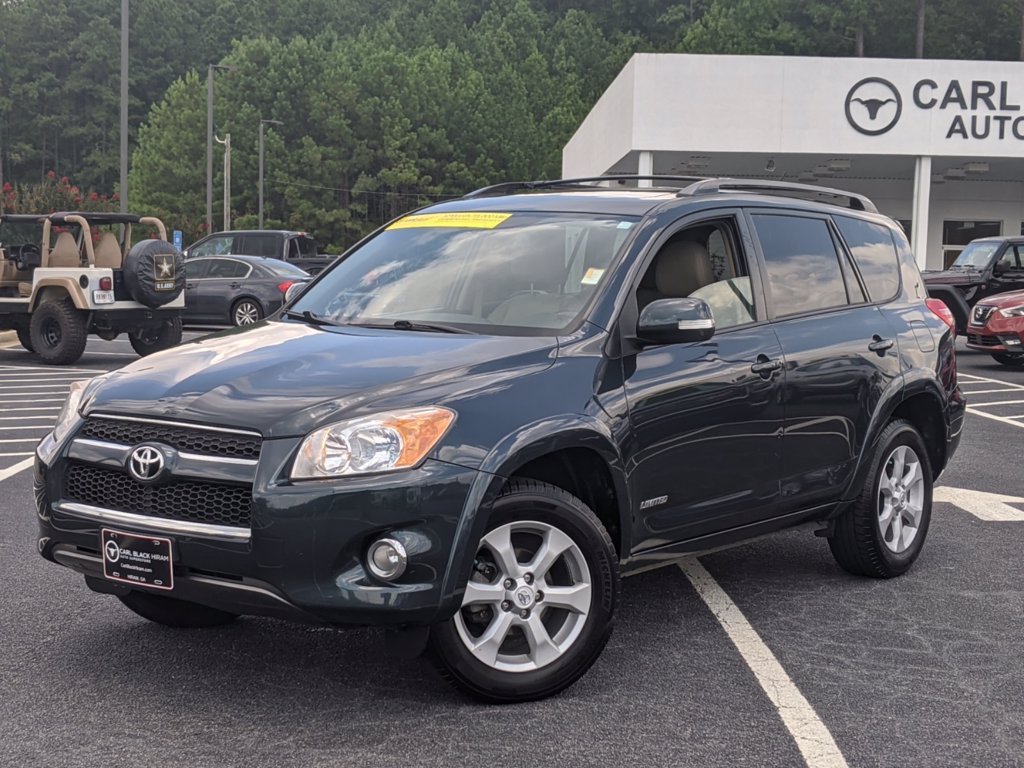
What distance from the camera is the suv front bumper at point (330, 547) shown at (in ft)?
12.6

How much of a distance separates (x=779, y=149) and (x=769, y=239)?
25824 millimetres

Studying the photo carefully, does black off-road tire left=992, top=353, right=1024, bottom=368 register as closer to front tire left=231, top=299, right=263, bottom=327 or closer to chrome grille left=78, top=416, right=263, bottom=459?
front tire left=231, top=299, right=263, bottom=327

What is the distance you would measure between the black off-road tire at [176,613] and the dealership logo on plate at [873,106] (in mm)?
27686

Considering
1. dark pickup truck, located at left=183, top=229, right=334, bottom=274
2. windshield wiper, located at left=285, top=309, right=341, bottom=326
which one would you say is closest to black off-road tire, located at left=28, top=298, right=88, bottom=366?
dark pickup truck, located at left=183, top=229, right=334, bottom=274

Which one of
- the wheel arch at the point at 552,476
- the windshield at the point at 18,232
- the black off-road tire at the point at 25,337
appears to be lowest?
the black off-road tire at the point at 25,337

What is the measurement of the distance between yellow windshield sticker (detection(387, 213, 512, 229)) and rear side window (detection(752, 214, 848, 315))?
3.71 ft

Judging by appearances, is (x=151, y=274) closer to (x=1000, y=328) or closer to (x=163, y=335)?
(x=163, y=335)

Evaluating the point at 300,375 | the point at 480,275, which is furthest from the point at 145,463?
the point at 480,275

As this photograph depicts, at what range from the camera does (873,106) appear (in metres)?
30.3

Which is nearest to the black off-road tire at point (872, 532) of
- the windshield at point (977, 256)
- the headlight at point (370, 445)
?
the headlight at point (370, 445)

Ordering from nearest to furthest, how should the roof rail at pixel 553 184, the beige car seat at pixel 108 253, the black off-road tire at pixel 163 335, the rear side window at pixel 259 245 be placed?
the roof rail at pixel 553 184 → the black off-road tire at pixel 163 335 → the beige car seat at pixel 108 253 → the rear side window at pixel 259 245

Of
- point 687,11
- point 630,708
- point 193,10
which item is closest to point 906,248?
point 630,708

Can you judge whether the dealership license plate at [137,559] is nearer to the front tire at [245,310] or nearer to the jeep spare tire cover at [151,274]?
the jeep spare tire cover at [151,274]

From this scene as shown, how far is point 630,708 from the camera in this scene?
4.23m
